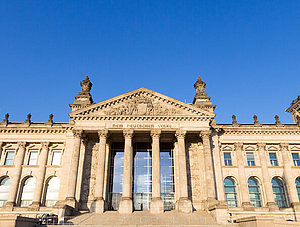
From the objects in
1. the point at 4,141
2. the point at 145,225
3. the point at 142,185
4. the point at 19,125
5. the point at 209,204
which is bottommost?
the point at 145,225

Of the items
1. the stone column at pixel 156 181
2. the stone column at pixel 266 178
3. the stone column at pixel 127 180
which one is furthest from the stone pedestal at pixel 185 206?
the stone column at pixel 266 178

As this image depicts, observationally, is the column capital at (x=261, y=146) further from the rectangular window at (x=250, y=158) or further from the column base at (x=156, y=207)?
the column base at (x=156, y=207)

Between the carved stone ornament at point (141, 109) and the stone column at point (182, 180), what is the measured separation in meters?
3.48

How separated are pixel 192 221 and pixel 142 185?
10741mm

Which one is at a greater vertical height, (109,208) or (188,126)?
(188,126)

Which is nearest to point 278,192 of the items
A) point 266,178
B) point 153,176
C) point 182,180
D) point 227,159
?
point 266,178

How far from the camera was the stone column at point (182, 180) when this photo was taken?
29562mm

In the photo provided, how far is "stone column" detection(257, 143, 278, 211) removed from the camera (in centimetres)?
3438

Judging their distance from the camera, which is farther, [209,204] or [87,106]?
[87,106]

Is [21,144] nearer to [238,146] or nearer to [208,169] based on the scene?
[208,169]

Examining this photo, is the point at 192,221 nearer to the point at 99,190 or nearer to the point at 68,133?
the point at 99,190

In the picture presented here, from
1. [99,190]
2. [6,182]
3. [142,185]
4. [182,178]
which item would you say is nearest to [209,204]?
[182,178]

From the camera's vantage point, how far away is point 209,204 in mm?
30219

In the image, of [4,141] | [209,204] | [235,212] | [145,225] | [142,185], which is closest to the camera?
[145,225]
